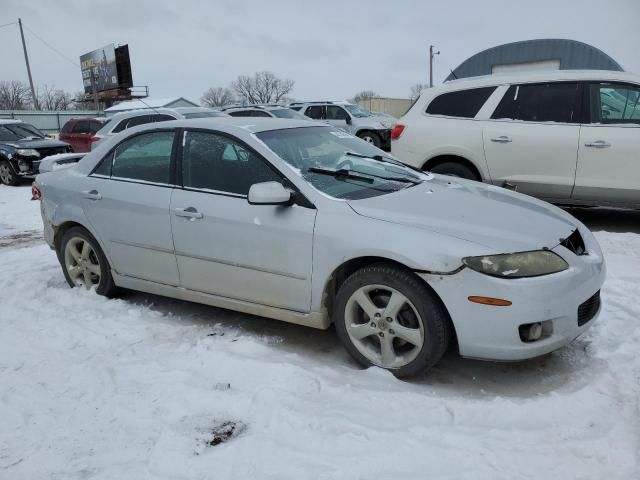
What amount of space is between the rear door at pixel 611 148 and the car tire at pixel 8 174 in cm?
1239

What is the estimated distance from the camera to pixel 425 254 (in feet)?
9.63

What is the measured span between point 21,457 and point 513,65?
28.7 meters

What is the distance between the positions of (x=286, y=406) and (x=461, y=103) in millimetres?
4996

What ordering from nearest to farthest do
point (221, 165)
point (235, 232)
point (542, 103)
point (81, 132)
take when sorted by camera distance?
1. point (235, 232)
2. point (221, 165)
3. point (542, 103)
4. point (81, 132)

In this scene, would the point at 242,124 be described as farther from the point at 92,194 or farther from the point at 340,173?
the point at 92,194

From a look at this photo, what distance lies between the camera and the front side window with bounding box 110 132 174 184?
161 inches

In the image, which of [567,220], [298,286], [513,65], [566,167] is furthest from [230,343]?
[513,65]

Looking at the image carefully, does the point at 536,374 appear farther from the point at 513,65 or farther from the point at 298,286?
the point at 513,65

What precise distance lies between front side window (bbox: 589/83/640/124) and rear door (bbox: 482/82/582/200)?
6.9 inches

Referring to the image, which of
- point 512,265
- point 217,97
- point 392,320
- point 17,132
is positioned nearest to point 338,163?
point 392,320

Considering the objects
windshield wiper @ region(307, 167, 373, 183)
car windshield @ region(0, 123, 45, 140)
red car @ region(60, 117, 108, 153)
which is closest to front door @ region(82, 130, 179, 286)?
windshield wiper @ region(307, 167, 373, 183)

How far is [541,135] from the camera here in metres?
6.12

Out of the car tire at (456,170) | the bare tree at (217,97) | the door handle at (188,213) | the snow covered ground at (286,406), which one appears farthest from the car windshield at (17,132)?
the bare tree at (217,97)

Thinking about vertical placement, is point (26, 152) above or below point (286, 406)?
above
